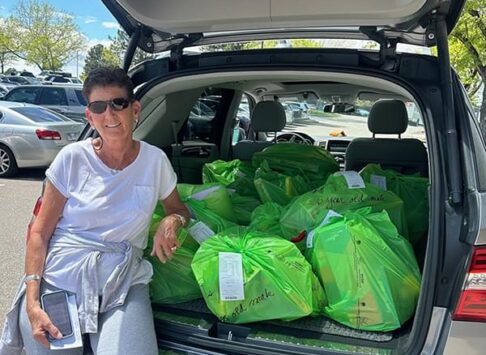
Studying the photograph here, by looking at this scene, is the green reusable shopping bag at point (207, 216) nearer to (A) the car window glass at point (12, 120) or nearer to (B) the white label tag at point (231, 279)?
(B) the white label tag at point (231, 279)

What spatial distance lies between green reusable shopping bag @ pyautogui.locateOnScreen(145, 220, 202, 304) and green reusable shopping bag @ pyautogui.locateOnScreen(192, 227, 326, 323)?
0.64 ft

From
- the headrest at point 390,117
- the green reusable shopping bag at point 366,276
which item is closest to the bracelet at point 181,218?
the green reusable shopping bag at point 366,276

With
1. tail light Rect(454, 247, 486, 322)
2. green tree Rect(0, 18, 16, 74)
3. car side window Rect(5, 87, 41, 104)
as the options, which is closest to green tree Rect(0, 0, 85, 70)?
green tree Rect(0, 18, 16, 74)

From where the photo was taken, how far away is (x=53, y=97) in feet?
40.1

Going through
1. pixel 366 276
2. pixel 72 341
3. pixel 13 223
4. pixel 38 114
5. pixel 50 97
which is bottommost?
pixel 13 223

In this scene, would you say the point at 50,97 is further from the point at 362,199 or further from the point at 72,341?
the point at 72,341

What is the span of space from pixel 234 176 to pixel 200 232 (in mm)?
1070

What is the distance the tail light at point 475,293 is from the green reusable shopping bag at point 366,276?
0.31 metres

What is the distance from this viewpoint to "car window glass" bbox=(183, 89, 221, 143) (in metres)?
4.17

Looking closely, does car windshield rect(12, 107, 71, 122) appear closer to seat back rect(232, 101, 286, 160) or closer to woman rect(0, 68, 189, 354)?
seat back rect(232, 101, 286, 160)

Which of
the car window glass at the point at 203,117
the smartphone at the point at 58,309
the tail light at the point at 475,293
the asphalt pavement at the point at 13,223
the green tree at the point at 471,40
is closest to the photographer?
the tail light at the point at 475,293

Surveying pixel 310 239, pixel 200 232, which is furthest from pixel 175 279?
pixel 310 239

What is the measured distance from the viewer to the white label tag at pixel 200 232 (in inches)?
82.8

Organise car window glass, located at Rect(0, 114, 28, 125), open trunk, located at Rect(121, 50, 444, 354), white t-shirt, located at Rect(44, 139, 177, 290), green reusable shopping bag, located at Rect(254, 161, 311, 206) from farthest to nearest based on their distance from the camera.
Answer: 1. car window glass, located at Rect(0, 114, 28, 125)
2. green reusable shopping bag, located at Rect(254, 161, 311, 206)
3. white t-shirt, located at Rect(44, 139, 177, 290)
4. open trunk, located at Rect(121, 50, 444, 354)
